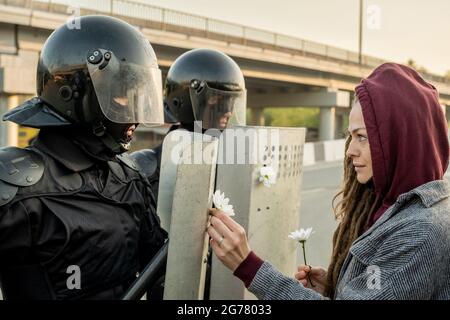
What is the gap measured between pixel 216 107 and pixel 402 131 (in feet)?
7.17

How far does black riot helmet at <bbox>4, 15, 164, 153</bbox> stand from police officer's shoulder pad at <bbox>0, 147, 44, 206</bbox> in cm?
24

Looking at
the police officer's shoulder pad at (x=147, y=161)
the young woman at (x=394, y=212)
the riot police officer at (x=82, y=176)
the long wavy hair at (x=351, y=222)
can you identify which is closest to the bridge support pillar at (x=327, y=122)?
the police officer's shoulder pad at (x=147, y=161)

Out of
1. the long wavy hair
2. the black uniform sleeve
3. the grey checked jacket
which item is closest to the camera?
the grey checked jacket

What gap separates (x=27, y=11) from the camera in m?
14.9

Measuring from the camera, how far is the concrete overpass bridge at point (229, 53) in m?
15.1

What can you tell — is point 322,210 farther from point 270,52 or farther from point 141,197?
point 270,52

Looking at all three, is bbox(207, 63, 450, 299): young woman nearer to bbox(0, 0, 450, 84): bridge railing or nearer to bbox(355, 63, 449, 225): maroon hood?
bbox(355, 63, 449, 225): maroon hood

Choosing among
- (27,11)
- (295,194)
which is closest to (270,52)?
(27,11)

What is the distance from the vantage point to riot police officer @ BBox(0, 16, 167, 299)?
1.88 meters

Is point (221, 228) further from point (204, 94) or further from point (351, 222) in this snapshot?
point (204, 94)

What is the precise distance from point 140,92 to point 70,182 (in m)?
0.57

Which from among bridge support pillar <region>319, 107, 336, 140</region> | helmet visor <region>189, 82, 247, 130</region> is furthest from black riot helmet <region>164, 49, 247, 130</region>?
bridge support pillar <region>319, 107, 336, 140</region>

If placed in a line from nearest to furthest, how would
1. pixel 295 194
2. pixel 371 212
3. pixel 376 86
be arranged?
pixel 376 86 < pixel 371 212 < pixel 295 194

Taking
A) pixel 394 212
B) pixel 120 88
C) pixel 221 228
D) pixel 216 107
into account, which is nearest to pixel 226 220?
pixel 221 228
